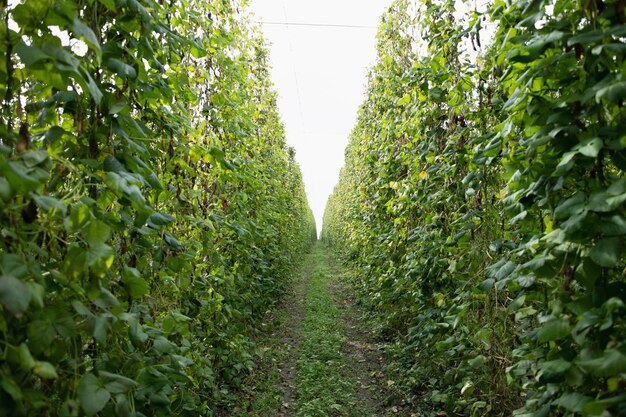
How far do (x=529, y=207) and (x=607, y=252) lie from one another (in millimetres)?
511

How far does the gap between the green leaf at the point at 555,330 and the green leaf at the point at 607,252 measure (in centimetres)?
29

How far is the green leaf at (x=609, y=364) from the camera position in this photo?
1.15 m

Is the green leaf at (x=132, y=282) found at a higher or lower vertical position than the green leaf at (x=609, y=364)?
higher

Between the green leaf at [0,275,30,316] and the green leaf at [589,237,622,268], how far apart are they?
1602mm

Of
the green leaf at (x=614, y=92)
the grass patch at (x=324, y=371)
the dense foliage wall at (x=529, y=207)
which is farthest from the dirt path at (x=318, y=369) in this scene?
the green leaf at (x=614, y=92)

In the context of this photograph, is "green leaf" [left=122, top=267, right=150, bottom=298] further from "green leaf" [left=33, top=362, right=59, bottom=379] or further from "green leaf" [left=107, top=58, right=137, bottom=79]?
"green leaf" [left=107, top=58, right=137, bottom=79]

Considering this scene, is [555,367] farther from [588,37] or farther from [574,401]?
[588,37]

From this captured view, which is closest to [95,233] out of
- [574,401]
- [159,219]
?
[159,219]

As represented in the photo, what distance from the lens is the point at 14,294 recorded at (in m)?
0.97

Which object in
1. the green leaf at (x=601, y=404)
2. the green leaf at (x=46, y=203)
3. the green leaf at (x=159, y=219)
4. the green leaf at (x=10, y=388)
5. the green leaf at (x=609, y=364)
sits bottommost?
the green leaf at (x=601, y=404)

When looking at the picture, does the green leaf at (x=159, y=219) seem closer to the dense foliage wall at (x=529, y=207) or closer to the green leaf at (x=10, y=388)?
the green leaf at (x=10, y=388)

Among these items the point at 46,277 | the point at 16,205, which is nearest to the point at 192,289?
the point at 46,277

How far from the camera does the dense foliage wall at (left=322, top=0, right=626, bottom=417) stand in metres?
1.35

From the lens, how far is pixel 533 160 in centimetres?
174
